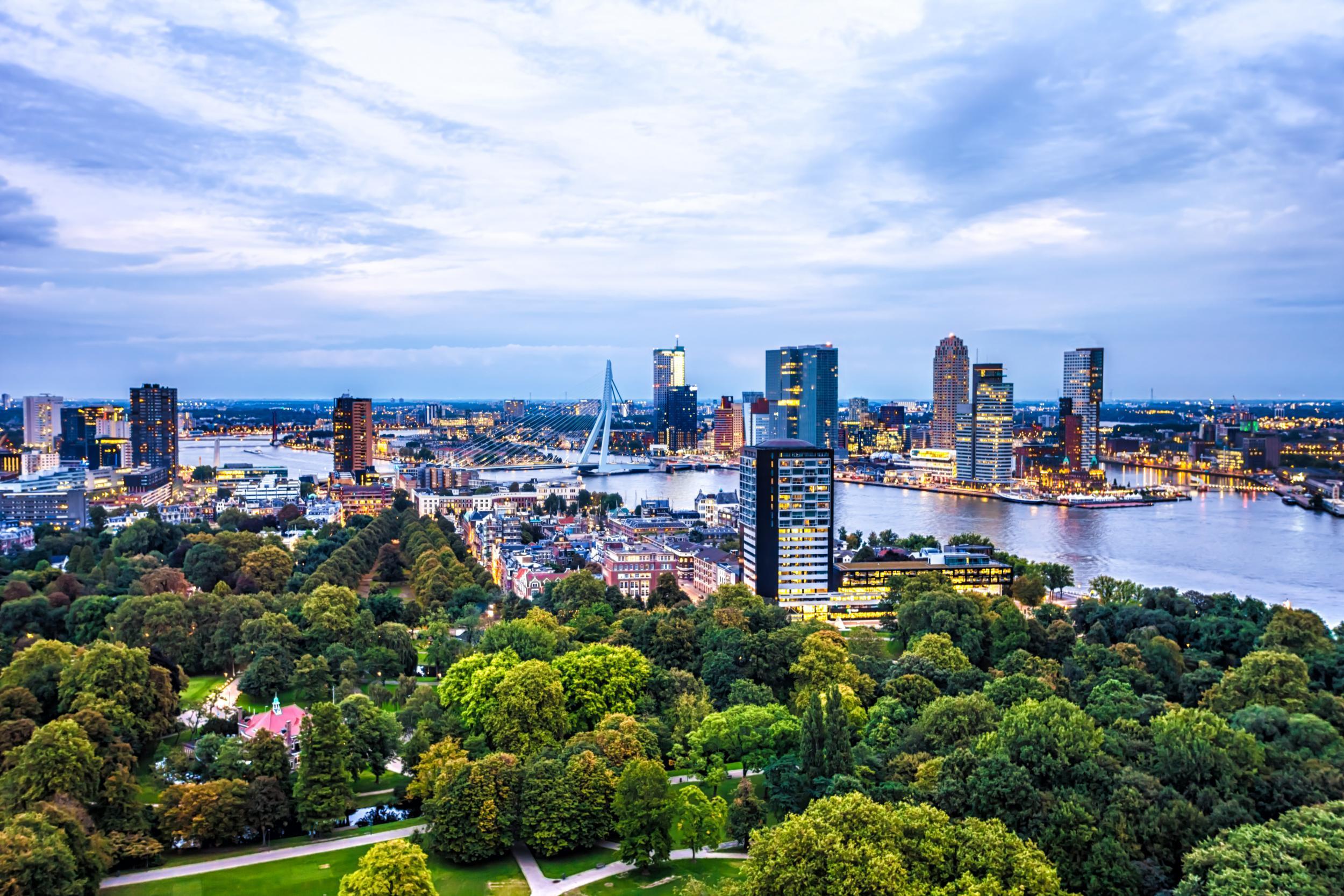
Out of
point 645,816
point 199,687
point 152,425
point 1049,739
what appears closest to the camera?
point 645,816

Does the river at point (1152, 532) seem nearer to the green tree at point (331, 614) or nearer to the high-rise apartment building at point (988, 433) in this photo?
the high-rise apartment building at point (988, 433)

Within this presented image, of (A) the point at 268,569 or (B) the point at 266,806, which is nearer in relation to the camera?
(B) the point at 266,806

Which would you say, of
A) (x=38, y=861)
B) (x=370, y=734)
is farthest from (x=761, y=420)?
(x=38, y=861)

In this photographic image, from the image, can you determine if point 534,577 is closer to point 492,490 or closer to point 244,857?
point 244,857

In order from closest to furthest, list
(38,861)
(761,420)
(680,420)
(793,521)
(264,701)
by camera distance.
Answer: (38,861) → (264,701) → (793,521) → (761,420) → (680,420)

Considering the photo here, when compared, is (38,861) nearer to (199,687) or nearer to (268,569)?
(199,687)

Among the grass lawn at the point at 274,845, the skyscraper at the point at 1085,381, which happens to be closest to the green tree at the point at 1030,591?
the grass lawn at the point at 274,845

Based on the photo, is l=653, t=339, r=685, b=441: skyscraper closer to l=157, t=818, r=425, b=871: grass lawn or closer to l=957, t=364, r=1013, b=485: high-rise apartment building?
l=957, t=364, r=1013, b=485: high-rise apartment building

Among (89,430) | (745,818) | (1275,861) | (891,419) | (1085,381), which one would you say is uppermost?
(1085,381)

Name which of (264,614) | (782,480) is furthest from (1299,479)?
(264,614)
